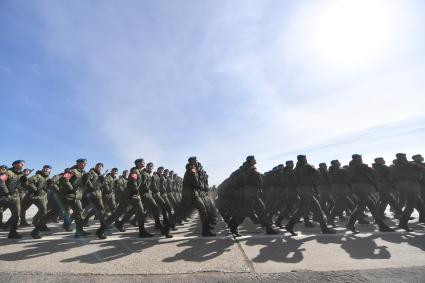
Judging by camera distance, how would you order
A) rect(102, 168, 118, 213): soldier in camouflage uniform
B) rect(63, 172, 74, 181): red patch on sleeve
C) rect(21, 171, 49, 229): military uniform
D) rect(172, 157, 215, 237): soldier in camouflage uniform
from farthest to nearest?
rect(102, 168, 118, 213): soldier in camouflage uniform
rect(21, 171, 49, 229): military uniform
rect(63, 172, 74, 181): red patch on sleeve
rect(172, 157, 215, 237): soldier in camouflage uniform

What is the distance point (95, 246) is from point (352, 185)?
691 centimetres

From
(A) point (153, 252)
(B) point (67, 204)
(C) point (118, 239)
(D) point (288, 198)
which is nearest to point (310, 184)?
(D) point (288, 198)

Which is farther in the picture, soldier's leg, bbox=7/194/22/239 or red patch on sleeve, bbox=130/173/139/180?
red patch on sleeve, bbox=130/173/139/180

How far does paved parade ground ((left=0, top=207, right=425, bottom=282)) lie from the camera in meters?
4.45

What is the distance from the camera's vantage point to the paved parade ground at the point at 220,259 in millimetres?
4449

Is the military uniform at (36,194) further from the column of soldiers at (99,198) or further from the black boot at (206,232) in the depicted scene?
the black boot at (206,232)

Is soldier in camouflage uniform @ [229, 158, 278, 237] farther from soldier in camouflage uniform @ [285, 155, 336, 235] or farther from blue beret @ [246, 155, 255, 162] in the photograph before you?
soldier in camouflage uniform @ [285, 155, 336, 235]

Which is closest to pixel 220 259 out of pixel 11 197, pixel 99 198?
pixel 99 198

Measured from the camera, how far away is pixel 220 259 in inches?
207

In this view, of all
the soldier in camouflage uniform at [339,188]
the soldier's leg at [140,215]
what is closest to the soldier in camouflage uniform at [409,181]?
the soldier in camouflage uniform at [339,188]

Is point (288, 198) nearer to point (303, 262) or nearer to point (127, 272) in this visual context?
point (303, 262)

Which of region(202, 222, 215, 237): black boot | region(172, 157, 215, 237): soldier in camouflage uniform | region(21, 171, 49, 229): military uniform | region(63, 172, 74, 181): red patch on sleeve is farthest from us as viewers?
region(21, 171, 49, 229): military uniform

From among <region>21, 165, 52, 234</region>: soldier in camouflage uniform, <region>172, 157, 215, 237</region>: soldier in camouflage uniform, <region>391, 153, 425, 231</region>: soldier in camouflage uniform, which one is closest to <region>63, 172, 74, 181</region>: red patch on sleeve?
<region>21, 165, 52, 234</region>: soldier in camouflage uniform

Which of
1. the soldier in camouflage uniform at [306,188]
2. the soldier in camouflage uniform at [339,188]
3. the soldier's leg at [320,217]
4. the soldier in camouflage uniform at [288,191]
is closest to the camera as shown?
the soldier's leg at [320,217]
